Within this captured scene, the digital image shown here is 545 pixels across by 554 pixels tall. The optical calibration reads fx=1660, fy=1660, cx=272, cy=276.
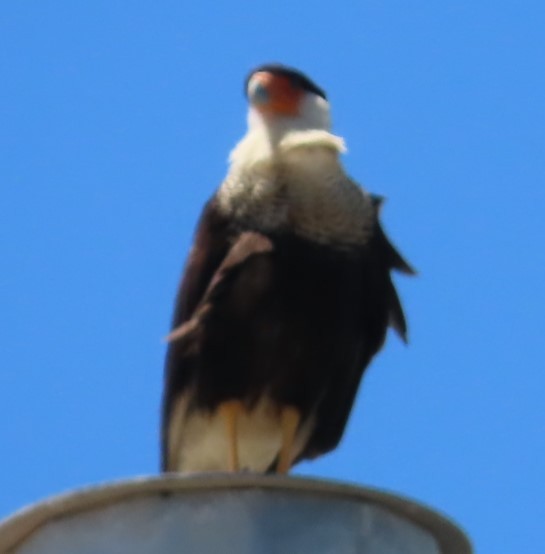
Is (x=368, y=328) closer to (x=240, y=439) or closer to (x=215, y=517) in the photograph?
(x=240, y=439)

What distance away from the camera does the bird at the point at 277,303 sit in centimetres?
460

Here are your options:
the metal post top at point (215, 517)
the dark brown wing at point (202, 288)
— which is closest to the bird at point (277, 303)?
the dark brown wing at point (202, 288)

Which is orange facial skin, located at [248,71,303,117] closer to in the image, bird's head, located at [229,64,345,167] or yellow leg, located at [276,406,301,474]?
bird's head, located at [229,64,345,167]

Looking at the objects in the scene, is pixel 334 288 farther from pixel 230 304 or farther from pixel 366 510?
pixel 366 510

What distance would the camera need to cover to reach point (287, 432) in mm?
4742

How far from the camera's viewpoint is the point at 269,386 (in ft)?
15.3

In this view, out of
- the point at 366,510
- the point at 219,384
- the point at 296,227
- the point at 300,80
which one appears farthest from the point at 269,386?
the point at 366,510

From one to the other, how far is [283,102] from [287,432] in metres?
0.98

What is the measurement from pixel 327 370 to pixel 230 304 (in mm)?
334

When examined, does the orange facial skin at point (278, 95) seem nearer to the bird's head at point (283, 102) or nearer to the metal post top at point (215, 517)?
the bird's head at point (283, 102)

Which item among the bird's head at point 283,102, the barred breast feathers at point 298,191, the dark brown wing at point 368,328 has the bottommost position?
the dark brown wing at point 368,328

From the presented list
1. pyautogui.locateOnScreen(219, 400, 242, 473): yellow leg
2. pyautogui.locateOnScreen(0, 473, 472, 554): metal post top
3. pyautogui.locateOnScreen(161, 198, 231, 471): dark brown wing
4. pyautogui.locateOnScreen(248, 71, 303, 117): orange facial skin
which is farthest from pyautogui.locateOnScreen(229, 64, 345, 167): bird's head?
pyautogui.locateOnScreen(0, 473, 472, 554): metal post top

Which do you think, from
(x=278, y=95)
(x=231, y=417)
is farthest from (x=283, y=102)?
(x=231, y=417)

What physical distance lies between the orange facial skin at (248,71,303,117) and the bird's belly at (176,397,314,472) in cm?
87
